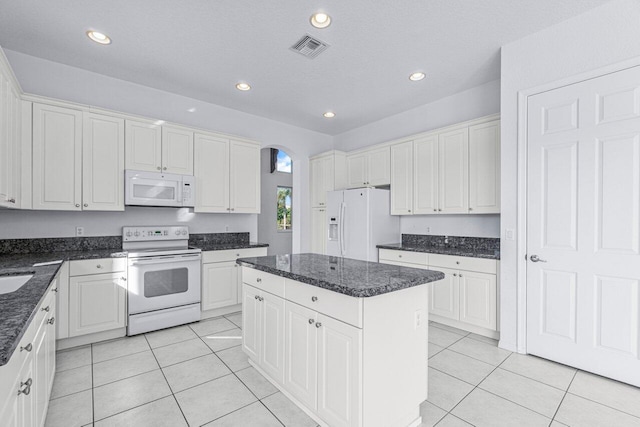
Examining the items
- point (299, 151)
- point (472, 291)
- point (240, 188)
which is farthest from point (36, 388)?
point (299, 151)

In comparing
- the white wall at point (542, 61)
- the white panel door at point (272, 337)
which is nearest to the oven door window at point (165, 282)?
the white panel door at point (272, 337)

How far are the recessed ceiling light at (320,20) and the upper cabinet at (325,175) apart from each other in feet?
8.43

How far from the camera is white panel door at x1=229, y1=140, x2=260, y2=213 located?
4.14 metres

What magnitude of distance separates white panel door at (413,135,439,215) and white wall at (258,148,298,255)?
3.87 m

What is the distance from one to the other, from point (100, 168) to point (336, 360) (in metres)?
3.15

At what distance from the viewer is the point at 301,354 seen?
189 centimetres

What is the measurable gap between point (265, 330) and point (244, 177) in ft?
8.31

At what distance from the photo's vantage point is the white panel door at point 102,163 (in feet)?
10.2

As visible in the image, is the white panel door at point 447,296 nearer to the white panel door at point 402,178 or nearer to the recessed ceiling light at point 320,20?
the white panel door at point 402,178

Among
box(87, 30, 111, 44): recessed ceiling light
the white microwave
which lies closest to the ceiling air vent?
box(87, 30, 111, 44): recessed ceiling light

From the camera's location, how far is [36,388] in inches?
57.7

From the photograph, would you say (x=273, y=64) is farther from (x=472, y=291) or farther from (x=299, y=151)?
(x=472, y=291)

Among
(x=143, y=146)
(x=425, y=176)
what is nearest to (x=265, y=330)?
(x=143, y=146)

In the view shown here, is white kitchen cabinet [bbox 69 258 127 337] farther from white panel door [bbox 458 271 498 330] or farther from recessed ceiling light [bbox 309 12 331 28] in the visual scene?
white panel door [bbox 458 271 498 330]
